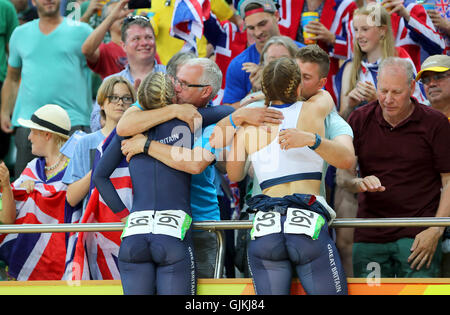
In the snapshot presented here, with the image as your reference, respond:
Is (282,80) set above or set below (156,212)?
above

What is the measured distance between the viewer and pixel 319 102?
431 centimetres

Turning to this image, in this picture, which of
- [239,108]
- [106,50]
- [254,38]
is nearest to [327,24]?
[254,38]

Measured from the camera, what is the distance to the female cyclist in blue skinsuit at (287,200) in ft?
12.8

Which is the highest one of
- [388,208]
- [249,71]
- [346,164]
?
[249,71]

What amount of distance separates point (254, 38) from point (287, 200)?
2.80 metres

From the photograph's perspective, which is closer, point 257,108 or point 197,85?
point 257,108

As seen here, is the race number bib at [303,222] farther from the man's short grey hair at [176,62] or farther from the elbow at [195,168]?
the man's short grey hair at [176,62]

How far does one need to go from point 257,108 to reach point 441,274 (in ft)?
5.81

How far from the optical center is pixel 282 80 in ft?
13.5

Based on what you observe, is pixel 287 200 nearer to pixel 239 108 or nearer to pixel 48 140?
pixel 239 108

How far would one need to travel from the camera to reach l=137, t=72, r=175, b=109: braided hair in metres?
4.43

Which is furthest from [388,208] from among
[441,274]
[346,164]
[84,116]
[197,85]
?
[84,116]

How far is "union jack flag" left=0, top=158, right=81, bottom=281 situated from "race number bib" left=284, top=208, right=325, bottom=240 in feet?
6.35
